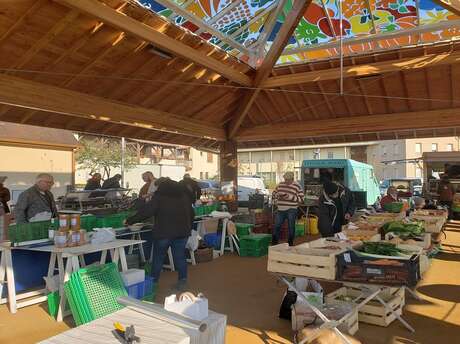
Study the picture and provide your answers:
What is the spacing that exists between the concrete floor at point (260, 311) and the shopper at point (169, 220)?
0.47 m

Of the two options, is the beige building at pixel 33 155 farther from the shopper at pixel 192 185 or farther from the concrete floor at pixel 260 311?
the concrete floor at pixel 260 311

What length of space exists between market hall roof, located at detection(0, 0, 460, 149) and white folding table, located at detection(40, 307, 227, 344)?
4.01m

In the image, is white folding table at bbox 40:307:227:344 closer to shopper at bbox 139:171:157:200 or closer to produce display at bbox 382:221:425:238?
produce display at bbox 382:221:425:238

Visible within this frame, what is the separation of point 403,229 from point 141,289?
11.6ft

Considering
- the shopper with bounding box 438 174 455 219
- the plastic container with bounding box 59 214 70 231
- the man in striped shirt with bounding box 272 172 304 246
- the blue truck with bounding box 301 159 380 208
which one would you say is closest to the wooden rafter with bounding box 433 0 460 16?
the man in striped shirt with bounding box 272 172 304 246

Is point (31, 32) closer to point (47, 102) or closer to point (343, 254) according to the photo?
point (47, 102)

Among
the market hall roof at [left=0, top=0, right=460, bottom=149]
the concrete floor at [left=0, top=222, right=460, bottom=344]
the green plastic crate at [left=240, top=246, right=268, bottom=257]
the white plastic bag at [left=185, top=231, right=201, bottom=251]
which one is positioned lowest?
the concrete floor at [left=0, top=222, right=460, bottom=344]

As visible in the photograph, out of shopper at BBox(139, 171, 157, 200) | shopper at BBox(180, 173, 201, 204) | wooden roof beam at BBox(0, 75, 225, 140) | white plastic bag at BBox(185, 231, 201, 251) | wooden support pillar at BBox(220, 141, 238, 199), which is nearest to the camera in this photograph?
wooden roof beam at BBox(0, 75, 225, 140)

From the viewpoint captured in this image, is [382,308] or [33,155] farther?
[33,155]

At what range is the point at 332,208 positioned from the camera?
6500 millimetres

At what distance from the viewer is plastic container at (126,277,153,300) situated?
458cm

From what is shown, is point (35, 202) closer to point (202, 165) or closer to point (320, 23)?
point (320, 23)

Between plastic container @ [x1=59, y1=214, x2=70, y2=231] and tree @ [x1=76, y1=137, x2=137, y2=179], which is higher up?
tree @ [x1=76, y1=137, x2=137, y2=179]

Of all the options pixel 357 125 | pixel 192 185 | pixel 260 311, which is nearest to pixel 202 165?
pixel 357 125
